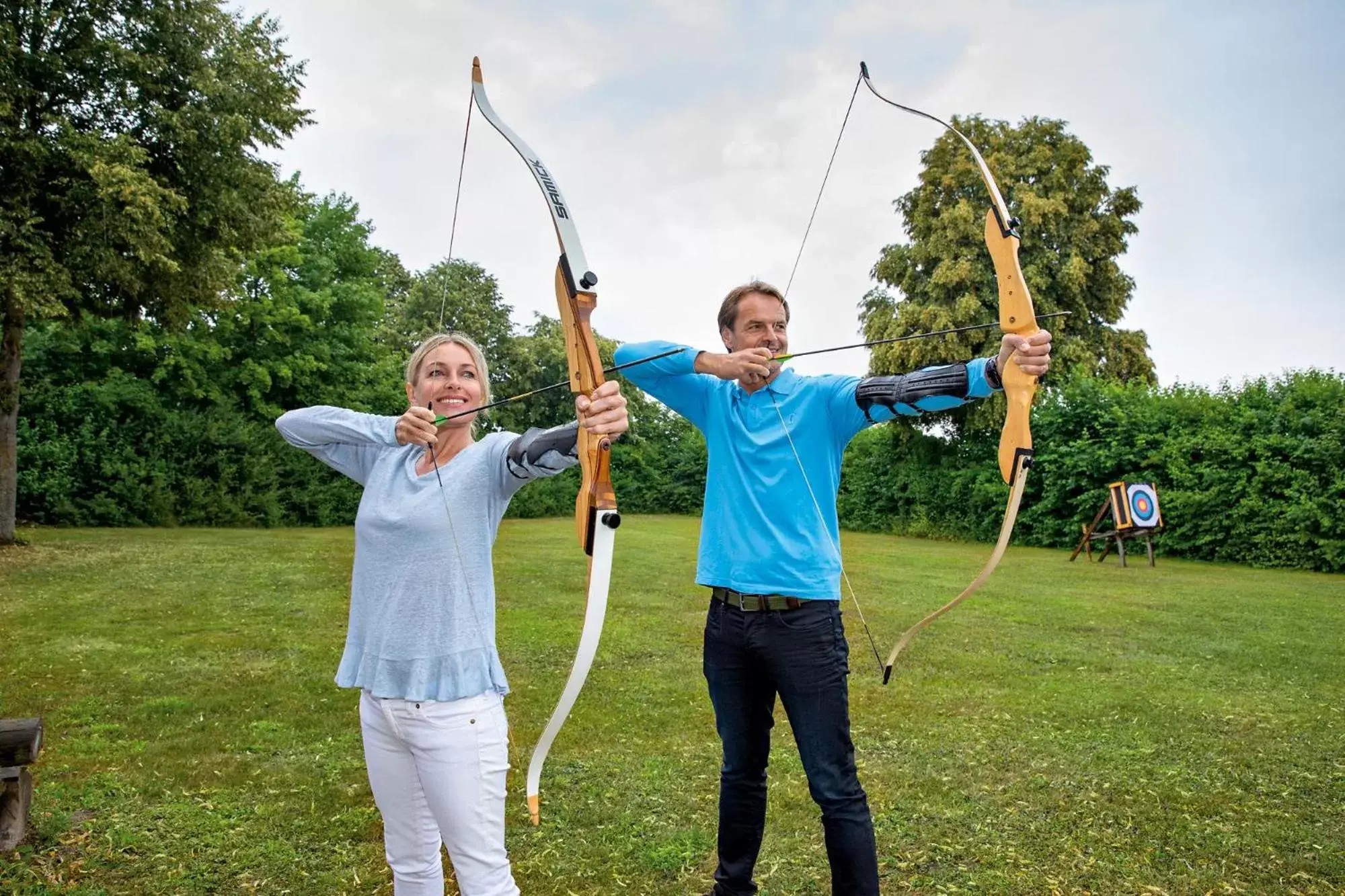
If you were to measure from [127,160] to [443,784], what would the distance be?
10.8 metres

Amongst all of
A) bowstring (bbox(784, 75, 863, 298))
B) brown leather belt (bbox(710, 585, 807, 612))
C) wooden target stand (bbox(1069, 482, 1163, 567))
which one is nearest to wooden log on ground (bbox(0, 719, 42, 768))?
brown leather belt (bbox(710, 585, 807, 612))

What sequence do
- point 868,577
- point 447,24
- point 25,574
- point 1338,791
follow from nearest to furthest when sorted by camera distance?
point 447,24, point 1338,791, point 25,574, point 868,577

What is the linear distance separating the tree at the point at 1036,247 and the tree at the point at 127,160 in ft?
36.0

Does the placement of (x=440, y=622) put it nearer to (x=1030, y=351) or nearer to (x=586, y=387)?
(x=586, y=387)

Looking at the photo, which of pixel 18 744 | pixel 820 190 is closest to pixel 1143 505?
pixel 820 190

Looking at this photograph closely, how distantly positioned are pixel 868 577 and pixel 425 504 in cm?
971

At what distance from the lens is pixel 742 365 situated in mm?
2342

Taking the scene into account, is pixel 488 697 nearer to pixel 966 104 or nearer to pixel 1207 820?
pixel 966 104

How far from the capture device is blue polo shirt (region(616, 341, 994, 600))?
89.8 inches

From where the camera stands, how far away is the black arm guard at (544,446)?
6.40 ft

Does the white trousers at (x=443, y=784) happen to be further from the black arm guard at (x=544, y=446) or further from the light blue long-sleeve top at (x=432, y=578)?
the black arm guard at (x=544, y=446)

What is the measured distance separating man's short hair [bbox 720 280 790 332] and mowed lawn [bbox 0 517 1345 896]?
5.84 feet

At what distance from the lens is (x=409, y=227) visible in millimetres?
2594

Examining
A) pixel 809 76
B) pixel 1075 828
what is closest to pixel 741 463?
pixel 809 76
